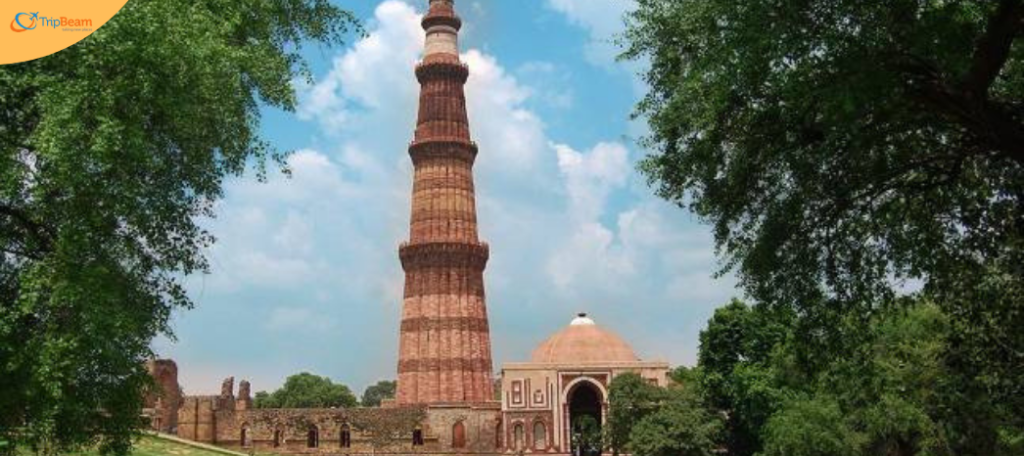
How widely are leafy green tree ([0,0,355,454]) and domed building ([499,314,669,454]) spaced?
36410 millimetres

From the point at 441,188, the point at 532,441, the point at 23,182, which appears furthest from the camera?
the point at 441,188

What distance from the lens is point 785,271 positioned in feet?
35.5

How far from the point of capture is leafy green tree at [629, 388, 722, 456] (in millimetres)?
37250

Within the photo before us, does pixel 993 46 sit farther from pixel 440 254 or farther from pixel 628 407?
pixel 440 254

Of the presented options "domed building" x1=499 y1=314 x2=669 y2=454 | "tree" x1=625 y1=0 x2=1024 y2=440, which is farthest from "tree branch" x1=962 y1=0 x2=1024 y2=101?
"domed building" x1=499 y1=314 x2=669 y2=454

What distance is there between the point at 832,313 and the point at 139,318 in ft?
23.8

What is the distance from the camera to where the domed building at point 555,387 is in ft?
152

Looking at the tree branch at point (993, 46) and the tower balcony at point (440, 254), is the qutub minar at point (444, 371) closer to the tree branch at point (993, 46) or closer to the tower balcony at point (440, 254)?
the tower balcony at point (440, 254)

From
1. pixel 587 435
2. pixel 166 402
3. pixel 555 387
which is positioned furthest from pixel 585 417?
pixel 166 402


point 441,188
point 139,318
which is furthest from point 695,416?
point 139,318

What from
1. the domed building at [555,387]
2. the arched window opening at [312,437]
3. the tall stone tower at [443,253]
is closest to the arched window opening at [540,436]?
the domed building at [555,387]

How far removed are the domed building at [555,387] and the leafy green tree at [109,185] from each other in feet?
119

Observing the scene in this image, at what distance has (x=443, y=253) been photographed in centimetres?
4831

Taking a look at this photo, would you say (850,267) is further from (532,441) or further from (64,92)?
(532,441)
